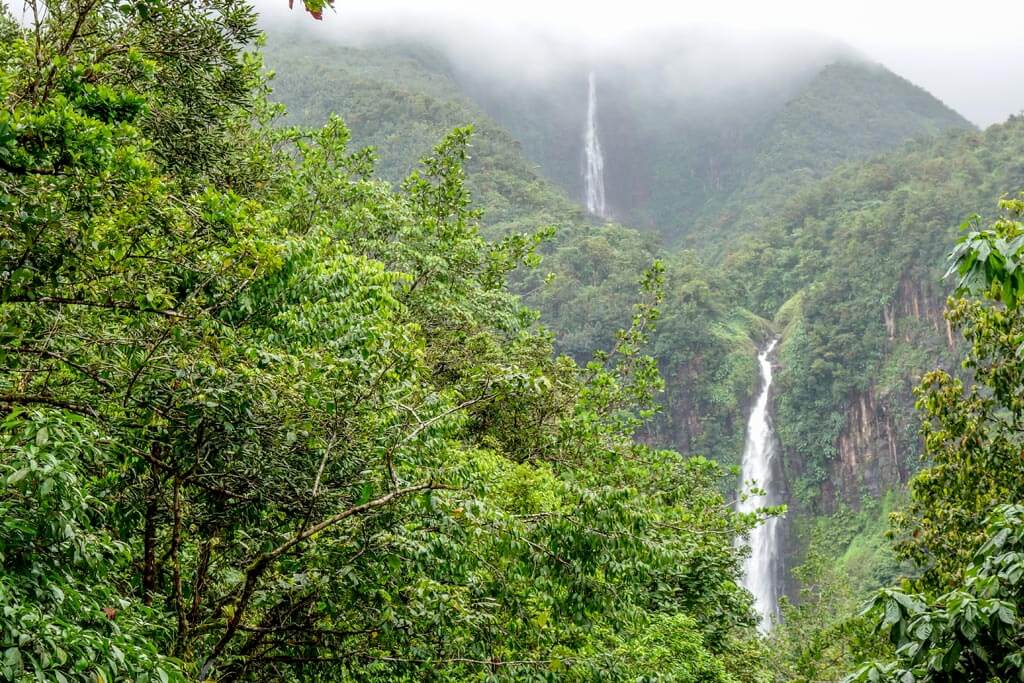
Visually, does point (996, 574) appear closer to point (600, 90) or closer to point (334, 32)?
point (334, 32)

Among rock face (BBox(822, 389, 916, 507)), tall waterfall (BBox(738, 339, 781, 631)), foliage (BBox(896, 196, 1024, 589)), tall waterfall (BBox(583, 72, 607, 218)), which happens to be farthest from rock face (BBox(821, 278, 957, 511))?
tall waterfall (BBox(583, 72, 607, 218))

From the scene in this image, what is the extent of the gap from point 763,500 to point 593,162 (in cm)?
9299

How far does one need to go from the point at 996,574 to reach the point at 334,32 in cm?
14184

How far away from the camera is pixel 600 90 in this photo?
158 metres

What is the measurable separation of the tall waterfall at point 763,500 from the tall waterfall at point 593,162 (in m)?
61.8

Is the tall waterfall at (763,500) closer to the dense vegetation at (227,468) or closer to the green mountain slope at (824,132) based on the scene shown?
the dense vegetation at (227,468)

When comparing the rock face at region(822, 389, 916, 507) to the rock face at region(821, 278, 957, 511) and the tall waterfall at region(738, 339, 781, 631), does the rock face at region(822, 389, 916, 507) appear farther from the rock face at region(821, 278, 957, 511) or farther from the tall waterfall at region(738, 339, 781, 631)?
the tall waterfall at region(738, 339, 781, 631)

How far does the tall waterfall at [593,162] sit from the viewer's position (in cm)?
12550

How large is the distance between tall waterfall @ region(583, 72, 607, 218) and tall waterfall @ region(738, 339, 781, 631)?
61.8 meters

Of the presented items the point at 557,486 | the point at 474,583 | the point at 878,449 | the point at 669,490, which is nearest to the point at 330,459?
the point at 474,583

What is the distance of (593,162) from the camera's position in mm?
137250

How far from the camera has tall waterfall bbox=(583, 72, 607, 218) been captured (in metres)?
126

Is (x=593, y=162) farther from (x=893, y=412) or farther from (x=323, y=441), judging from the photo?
(x=323, y=441)

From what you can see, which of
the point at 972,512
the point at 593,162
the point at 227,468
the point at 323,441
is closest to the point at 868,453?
the point at 972,512
